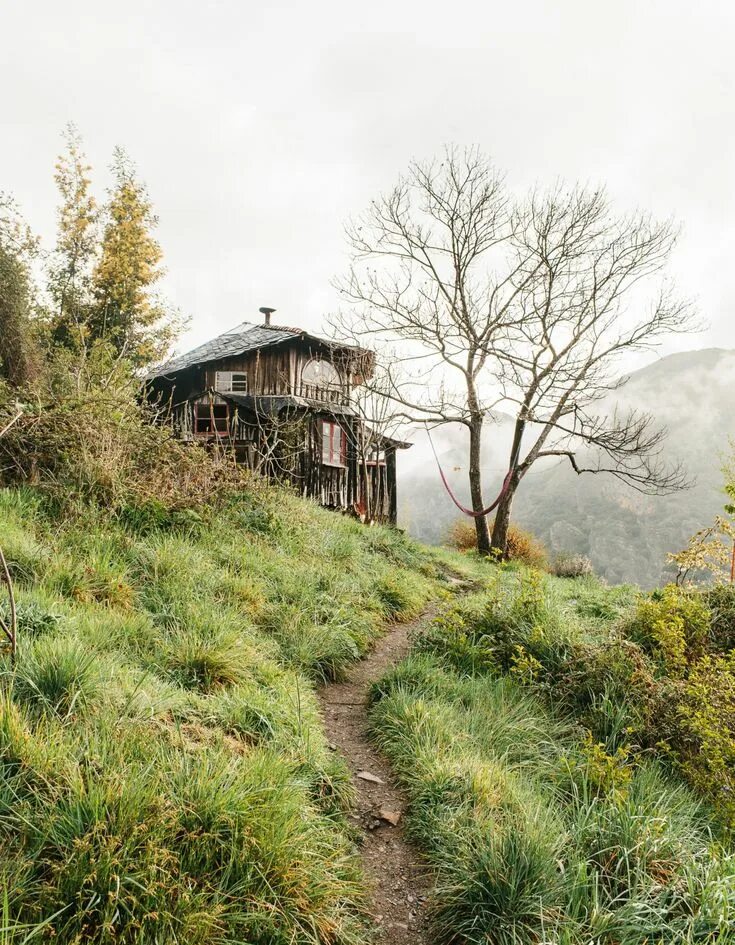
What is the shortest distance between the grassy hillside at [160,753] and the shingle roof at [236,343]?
17063mm

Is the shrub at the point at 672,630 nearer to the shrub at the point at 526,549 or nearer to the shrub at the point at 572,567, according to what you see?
the shrub at the point at 572,567

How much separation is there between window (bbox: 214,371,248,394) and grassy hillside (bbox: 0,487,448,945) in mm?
18326

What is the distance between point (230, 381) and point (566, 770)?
2223 centimetres

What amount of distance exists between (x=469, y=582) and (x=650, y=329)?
1176 cm

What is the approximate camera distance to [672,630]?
17.0 ft

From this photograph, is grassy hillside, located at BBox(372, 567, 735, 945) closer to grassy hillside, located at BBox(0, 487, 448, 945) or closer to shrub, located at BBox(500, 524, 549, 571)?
grassy hillside, located at BBox(0, 487, 448, 945)

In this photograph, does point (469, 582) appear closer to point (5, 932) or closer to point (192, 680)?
point (192, 680)

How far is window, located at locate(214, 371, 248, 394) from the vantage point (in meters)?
23.7

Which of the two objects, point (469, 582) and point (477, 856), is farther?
point (469, 582)

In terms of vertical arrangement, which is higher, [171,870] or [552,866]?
[171,870]

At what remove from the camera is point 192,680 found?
12.3ft

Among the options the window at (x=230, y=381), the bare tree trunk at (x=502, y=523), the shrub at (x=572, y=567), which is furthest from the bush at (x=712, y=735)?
the window at (x=230, y=381)

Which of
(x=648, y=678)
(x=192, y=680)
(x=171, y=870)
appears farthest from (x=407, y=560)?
(x=171, y=870)

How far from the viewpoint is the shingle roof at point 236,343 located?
22.5m
